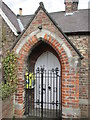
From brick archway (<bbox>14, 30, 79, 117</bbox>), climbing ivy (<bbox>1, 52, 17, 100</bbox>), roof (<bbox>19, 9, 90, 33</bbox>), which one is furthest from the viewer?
roof (<bbox>19, 9, 90, 33</bbox>)

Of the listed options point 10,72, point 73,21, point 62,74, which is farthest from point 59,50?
point 73,21

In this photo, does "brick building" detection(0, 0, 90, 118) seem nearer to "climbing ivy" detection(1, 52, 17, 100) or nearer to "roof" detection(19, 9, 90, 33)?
"roof" detection(19, 9, 90, 33)

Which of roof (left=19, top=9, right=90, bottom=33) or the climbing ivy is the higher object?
roof (left=19, top=9, right=90, bottom=33)

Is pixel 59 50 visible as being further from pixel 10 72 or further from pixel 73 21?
pixel 73 21

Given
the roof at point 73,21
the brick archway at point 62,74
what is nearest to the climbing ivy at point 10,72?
the brick archway at point 62,74

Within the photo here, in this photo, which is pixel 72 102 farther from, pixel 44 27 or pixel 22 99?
pixel 44 27

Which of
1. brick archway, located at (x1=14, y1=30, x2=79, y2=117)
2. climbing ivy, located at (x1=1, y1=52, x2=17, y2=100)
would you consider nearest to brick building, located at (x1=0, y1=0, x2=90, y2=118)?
brick archway, located at (x1=14, y1=30, x2=79, y2=117)

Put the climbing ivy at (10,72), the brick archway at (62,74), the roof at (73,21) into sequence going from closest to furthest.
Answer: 1. the brick archway at (62,74)
2. the climbing ivy at (10,72)
3. the roof at (73,21)

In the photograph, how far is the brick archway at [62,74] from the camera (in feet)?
16.4

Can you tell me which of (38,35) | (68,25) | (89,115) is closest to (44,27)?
(38,35)

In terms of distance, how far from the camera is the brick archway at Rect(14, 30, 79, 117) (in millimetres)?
4996

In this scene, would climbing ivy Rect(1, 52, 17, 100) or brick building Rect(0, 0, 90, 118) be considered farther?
climbing ivy Rect(1, 52, 17, 100)

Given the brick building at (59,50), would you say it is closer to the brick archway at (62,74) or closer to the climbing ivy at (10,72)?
the brick archway at (62,74)

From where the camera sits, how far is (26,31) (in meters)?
5.46
